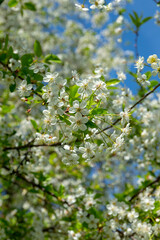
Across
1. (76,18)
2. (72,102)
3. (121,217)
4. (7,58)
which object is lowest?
(121,217)

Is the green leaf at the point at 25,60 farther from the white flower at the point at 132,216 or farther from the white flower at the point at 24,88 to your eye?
the white flower at the point at 132,216

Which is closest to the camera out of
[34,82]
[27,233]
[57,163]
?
[34,82]

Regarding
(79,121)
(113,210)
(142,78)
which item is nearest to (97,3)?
(142,78)

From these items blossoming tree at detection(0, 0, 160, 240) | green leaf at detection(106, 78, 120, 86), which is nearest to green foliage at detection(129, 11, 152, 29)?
blossoming tree at detection(0, 0, 160, 240)

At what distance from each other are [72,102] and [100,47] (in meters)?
9.92

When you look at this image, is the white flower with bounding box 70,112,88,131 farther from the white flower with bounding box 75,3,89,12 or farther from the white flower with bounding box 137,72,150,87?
the white flower with bounding box 75,3,89,12

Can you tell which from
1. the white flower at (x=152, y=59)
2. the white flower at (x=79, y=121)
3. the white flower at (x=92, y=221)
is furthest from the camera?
the white flower at (x=92, y=221)

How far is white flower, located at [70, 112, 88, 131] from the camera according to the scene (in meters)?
1.56

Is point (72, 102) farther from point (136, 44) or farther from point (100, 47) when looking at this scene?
point (100, 47)

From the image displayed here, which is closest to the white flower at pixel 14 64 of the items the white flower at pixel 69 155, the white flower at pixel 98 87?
the white flower at pixel 98 87

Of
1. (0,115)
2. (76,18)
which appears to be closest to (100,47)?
(76,18)

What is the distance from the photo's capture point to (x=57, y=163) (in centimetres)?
637

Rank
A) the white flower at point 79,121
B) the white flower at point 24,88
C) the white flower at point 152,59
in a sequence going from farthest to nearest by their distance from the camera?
1. the white flower at point 24,88
2. the white flower at point 152,59
3. the white flower at point 79,121

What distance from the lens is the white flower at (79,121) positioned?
156 centimetres
